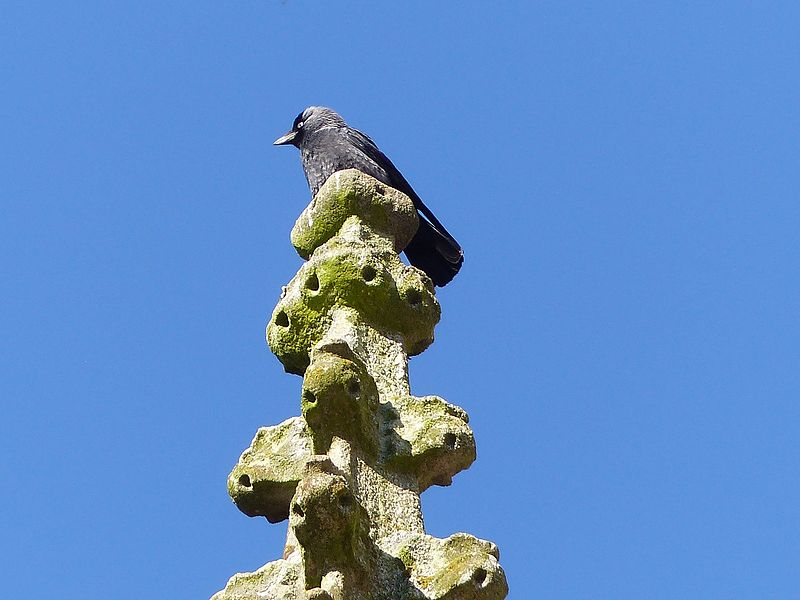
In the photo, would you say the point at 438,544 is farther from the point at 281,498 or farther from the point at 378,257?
the point at 378,257

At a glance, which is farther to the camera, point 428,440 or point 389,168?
point 389,168

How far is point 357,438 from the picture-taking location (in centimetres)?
323

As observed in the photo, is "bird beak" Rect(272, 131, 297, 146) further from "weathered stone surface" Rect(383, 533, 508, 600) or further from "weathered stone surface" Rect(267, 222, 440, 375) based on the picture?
"weathered stone surface" Rect(383, 533, 508, 600)

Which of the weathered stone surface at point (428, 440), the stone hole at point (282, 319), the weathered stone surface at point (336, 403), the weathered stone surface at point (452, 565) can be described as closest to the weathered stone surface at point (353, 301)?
the stone hole at point (282, 319)

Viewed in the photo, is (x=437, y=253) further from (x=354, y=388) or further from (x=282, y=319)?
(x=354, y=388)

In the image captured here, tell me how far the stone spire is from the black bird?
5.00ft

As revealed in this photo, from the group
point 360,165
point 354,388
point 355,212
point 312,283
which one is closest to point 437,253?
point 360,165

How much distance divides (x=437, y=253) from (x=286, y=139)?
2.70 m

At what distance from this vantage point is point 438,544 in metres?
2.99

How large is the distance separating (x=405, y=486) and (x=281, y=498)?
349 mm

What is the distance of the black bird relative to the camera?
6.06 meters

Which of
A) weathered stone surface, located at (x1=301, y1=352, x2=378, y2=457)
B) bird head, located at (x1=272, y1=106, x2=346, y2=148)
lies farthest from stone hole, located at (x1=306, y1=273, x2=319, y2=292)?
bird head, located at (x1=272, y1=106, x2=346, y2=148)

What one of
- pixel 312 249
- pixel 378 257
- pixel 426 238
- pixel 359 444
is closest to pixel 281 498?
pixel 359 444

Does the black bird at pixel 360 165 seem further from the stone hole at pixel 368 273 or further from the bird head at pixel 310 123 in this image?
the stone hole at pixel 368 273
